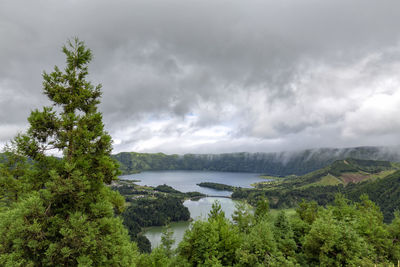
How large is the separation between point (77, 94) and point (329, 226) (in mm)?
27632

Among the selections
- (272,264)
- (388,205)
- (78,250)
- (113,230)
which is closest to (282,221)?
(272,264)

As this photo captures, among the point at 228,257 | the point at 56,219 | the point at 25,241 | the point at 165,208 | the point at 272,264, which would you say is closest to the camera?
the point at 25,241

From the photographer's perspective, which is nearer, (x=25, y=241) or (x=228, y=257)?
(x=25, y=241)

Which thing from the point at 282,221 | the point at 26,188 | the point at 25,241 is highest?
the point at 26,188

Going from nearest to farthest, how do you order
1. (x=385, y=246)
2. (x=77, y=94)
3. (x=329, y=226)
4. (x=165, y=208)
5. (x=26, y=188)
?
(x=26, y=188)
(x=77, y=94)
(x=329, y=226)
(x=385, y=246)
(x=165, y=208)

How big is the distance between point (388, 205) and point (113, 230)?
9937 inches

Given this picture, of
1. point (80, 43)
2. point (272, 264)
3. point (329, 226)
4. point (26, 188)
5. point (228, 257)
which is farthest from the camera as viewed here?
point (228, 257)

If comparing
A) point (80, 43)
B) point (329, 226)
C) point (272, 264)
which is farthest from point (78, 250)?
point (329, 226)

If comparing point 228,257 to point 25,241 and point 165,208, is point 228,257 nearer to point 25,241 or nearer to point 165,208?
point 25,241

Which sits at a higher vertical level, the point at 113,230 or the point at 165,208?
the point at 113,230

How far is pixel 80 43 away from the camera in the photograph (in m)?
14.2

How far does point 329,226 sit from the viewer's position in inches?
830

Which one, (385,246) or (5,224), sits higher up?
(5,224)

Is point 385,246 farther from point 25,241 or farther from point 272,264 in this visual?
point 25,241
